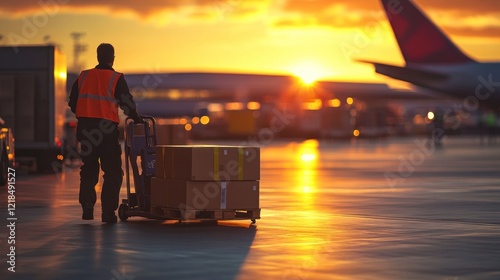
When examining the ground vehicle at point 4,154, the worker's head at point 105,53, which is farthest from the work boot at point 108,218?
the ground vehicle at point 4,154

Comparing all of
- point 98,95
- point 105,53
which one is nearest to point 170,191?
point 98,95

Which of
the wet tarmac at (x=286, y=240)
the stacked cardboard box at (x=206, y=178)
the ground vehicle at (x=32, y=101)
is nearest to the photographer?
the wet tarmac at (x=286, y=240)

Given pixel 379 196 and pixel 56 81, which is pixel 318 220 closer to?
pixel 379 196

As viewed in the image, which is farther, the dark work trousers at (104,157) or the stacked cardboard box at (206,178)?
the dark work trousers at (104,157)

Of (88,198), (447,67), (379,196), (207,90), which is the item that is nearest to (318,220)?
(88,198)

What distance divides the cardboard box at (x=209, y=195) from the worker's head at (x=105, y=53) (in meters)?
1.63

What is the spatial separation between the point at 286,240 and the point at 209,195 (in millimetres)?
1887

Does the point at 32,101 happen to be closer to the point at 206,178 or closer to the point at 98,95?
the point at 98,95

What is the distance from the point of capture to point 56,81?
29.0 metres

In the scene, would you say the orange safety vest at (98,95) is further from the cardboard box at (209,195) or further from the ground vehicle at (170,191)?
the cardboard box at (209,195)

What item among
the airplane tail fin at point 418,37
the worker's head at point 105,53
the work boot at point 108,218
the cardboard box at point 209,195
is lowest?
the work boot at point 108,218

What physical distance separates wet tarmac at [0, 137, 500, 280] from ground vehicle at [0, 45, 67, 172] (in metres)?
6.98

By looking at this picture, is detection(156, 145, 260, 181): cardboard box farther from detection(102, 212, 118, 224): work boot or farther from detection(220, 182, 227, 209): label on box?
detection(102, 212, 118, 224): work boot

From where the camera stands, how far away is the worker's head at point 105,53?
1453 cm
